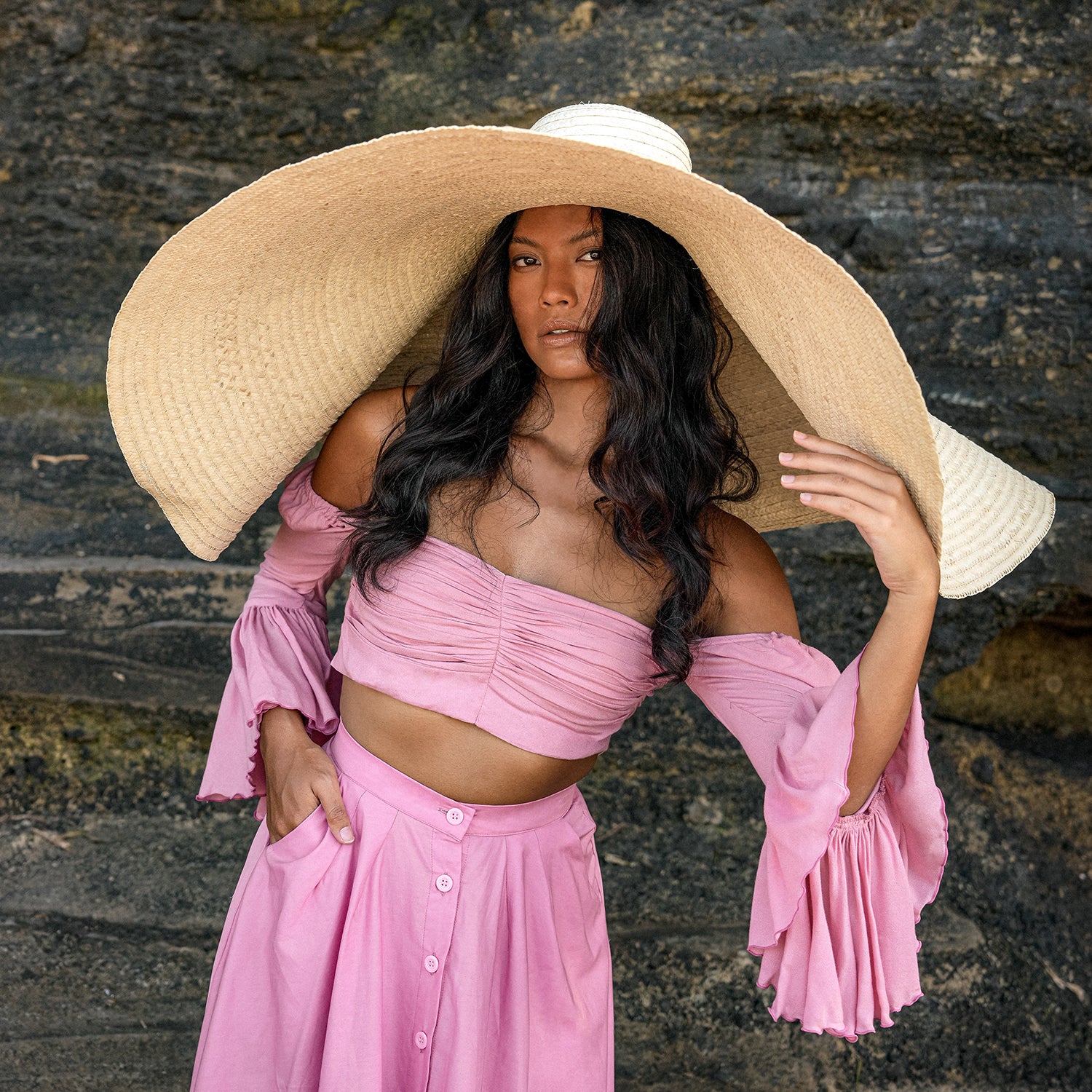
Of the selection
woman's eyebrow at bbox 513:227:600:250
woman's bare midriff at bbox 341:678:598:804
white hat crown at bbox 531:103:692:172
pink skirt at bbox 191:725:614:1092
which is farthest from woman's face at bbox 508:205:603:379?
pink skirt at bbox 191:725:614:1092

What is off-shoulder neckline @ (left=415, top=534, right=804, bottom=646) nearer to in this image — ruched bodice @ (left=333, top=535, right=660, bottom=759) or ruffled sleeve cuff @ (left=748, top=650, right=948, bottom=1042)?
ruched bodice @ (left=333, top=535, right=660, bottom=759)

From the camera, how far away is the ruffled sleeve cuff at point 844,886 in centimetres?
169

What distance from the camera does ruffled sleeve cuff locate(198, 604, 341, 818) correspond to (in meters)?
2.09

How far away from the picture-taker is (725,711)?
6.22ft

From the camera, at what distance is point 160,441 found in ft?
6.29

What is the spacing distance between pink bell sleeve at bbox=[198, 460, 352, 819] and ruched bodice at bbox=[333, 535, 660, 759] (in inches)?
9.8

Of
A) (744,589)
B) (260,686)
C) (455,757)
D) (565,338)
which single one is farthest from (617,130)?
(260,686)

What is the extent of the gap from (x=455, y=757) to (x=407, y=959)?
0.35m

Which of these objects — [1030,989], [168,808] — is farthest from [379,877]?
[1030,989]

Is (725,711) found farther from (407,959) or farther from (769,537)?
(769,537)

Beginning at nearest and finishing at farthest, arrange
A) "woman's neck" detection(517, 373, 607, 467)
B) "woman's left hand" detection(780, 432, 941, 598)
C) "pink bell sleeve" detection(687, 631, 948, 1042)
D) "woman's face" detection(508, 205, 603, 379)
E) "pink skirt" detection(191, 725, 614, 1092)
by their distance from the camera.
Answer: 1. "woman's left hand" detection(780, 432, 941, 598)
2. "pink bell sleeve" detection(687, 631, 948, 1042)
3. "pink skirt" detection(191, 725, 614, 1092)
4. "woman's face" detection(508, 205, 603, 379)
5. "woman's neck" detection(517, 373, 607, 467)

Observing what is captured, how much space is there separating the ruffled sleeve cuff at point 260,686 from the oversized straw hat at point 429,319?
0.20 meters

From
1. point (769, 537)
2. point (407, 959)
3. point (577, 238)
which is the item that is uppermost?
point (577, 238)

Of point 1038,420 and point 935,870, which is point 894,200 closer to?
point 1038,420
